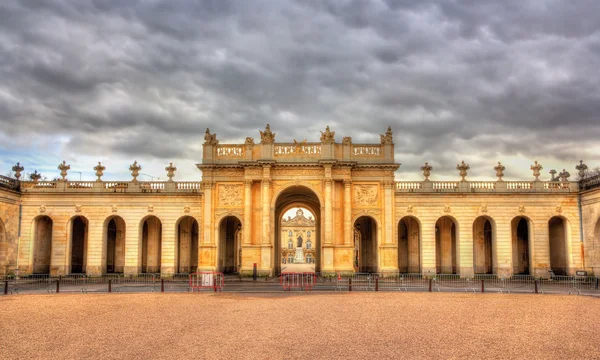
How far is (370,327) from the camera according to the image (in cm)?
1648

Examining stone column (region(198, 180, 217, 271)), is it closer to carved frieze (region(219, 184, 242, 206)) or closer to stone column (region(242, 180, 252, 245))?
carved frieze (region(219, 184, 242, 206))

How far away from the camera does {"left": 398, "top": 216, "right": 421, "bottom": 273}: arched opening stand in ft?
155

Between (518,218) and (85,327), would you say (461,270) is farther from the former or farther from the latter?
(85,327)

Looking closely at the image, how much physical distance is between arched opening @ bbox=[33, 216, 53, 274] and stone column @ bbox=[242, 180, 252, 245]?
19.6 m

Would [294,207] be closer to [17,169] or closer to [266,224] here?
[266,224]

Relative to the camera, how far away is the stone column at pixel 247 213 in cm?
4075

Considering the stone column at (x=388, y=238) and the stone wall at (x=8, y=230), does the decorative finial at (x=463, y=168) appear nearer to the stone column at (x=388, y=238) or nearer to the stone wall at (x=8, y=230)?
the stone column at (x=388, y=238)

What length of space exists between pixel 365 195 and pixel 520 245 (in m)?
17.7

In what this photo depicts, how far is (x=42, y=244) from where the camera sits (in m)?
45.3

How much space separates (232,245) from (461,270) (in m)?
24.4

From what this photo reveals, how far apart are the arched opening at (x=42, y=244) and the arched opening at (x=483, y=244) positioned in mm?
41113


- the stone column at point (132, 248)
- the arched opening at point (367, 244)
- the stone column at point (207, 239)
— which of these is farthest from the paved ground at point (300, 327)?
the arched opening at point (367, 244)

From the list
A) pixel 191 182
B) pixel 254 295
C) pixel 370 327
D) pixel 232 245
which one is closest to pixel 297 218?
pixel 232 245

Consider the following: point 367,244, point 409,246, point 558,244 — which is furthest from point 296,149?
point 558,244
